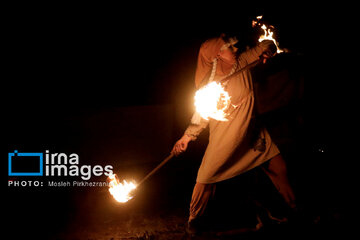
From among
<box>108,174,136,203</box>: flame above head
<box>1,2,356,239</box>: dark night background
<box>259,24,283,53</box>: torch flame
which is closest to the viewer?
<box>259,24,283,53</box>: torch flame

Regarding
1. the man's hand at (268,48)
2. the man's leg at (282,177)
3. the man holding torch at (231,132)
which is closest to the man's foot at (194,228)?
the man holding torch at (231,132)

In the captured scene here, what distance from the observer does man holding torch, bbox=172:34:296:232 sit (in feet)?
12.4

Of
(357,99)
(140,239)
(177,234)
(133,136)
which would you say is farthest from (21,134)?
(357,99)

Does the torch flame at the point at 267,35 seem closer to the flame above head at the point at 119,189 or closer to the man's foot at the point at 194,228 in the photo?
the man's foot at the point at 194,228

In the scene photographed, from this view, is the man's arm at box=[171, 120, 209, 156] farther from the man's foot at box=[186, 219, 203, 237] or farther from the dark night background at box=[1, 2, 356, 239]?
the dark night background at box=[1, 2, 356, 239]

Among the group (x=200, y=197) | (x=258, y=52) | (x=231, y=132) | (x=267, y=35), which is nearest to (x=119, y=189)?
(x=200, y=197)

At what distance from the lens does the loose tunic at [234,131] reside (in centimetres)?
377

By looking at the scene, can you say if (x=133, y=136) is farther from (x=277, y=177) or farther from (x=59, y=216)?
(x=277, y=177)

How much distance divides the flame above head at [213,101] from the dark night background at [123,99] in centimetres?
95

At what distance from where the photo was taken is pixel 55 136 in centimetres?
552

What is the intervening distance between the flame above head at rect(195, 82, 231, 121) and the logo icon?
3.68 metres

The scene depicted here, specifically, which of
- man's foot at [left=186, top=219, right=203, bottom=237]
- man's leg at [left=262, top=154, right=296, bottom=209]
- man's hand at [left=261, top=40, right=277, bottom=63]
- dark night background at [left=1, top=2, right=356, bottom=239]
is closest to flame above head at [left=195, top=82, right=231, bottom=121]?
man's hand at [left=261, top=40, right=277, bottom=63]

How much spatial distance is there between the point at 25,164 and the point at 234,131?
437 cm

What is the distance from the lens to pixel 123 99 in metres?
5.92
